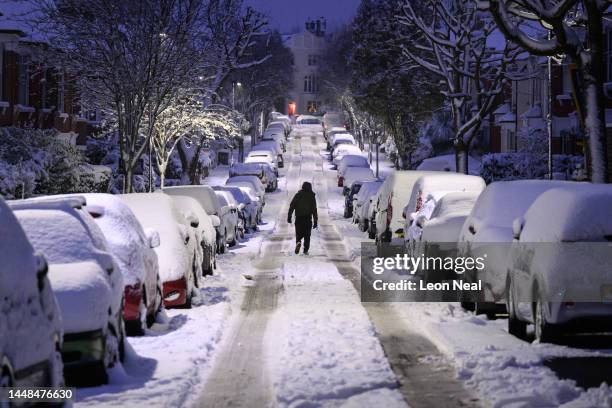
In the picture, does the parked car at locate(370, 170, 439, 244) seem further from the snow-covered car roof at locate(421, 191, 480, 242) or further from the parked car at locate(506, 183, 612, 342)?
the parked car at locate(506, 183, 612, 342)

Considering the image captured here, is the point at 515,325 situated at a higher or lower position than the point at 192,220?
lower

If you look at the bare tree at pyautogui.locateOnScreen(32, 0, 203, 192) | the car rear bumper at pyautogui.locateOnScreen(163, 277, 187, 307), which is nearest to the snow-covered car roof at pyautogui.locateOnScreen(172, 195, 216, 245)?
the car rear bumper at pyautogui.locateOnScreen(163, 277, 187, 307)

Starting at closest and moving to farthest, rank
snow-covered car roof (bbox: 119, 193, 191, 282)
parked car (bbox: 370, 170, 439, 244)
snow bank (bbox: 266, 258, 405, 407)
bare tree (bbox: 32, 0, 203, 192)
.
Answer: snow bank (bbox: 266, 258, 405, 407), snow-covered car roof (bbox: 119, 193, 191, 282), parked car (bbox: 370, 170, 439, 244), bare tree (bbox: 32, 0, 203, 192)

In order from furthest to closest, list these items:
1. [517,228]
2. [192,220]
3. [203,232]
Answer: [203,232] → [192,220] → [517,228]

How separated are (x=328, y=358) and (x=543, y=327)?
93.1 inches

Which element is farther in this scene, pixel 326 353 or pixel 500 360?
pixel 326 353

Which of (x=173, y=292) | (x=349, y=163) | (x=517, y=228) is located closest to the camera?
(x=517, y=228)

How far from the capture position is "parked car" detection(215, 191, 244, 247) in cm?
3172

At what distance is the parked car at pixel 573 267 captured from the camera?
40.3ft

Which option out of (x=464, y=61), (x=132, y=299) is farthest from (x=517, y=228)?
(x=464, y=61)

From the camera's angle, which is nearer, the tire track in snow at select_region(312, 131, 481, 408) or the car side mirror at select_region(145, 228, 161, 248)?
the tire track in snow at select_region(312, 131, 481, 408)

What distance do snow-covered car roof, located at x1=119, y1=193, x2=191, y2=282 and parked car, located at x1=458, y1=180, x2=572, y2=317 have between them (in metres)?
3.99

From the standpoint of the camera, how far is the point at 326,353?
1241 centimetres

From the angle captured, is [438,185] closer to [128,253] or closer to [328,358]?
[128,253]
